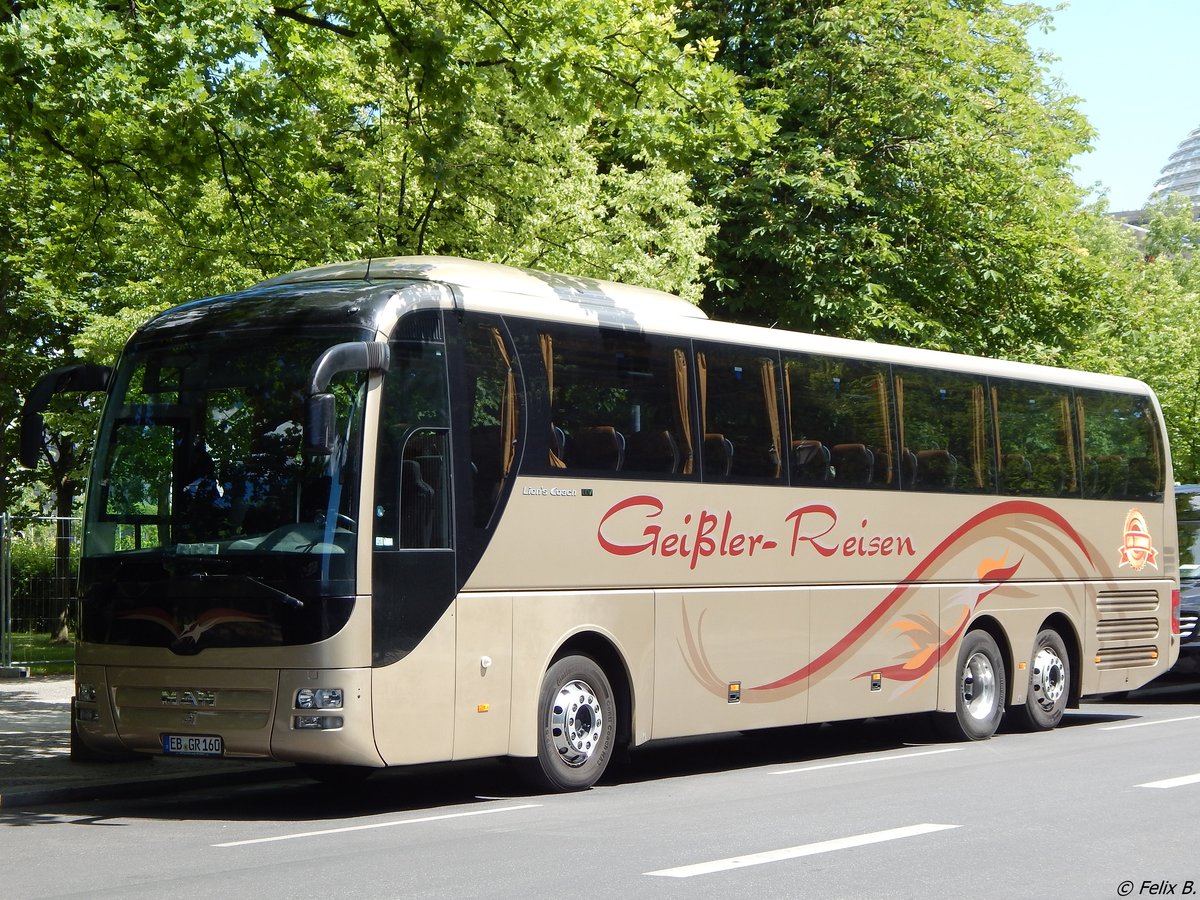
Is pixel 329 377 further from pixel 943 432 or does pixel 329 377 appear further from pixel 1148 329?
pixel 1148 329

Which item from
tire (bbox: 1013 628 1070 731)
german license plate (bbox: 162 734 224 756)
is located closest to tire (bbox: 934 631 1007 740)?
tire (bbox: 1013 628 1070 731)

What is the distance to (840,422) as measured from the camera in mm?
15273

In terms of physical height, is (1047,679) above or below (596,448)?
below

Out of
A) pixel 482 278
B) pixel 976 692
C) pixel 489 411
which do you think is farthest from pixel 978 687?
pixel 482 278

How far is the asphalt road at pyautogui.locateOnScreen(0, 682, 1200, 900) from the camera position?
26.2ft

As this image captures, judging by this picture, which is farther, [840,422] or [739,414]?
[840,422]

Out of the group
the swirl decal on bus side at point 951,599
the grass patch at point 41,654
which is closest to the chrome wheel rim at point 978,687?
the swirl decal on bus side at point 951,599

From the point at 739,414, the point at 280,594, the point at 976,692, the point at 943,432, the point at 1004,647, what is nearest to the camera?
the point at 280,594

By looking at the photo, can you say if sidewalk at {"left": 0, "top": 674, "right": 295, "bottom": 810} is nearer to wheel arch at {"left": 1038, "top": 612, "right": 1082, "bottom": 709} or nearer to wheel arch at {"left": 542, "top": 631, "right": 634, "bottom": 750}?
wheel arch at {"left": 542, "top": 631, "right": 634, "bottom": 750}

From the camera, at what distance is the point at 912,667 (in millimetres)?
16094

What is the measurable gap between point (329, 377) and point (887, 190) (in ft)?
62.2

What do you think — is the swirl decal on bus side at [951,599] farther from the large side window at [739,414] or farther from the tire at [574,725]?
the large side window at [739,414]

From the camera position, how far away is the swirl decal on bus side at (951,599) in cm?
1427

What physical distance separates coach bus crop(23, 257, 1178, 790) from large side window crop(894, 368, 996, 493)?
4 centimetres
